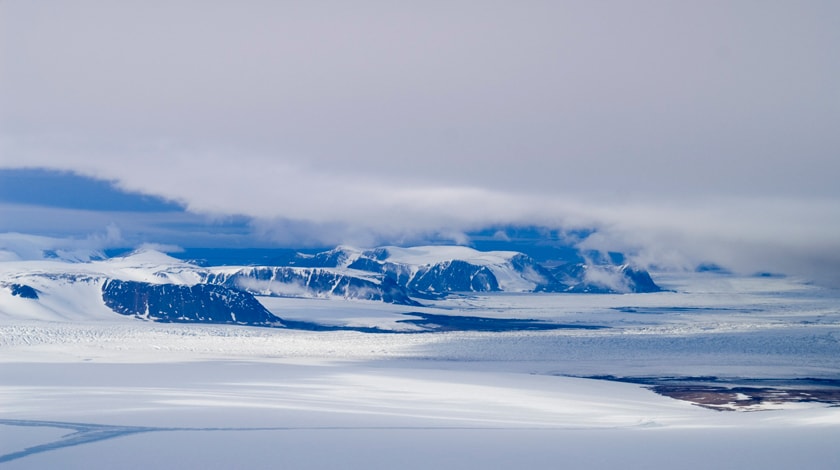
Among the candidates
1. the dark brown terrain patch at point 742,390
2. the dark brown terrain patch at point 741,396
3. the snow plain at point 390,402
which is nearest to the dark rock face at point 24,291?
the snow plain at point 390,402

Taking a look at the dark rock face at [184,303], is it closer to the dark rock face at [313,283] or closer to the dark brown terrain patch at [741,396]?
the dark rock face at [313,283]

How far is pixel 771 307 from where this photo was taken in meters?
146

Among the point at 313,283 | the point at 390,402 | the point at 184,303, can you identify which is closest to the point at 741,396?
the point at 390,402

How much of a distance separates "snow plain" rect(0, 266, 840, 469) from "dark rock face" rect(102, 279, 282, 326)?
2710 centimetres

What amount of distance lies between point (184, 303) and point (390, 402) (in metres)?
86.7

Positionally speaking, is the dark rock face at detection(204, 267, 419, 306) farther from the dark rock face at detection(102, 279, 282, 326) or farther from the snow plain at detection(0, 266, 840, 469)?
the snow plain at detection(0, 266, 840, 469)

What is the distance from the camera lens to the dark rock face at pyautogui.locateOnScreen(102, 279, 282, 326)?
107125 mm

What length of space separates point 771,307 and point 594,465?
141m

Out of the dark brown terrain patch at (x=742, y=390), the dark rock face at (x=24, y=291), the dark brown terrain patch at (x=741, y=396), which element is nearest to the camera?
the dark brown terrain patch at (x=741, y=396)

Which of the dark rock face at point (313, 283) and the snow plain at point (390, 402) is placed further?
the dark rock face at point (313, 283)

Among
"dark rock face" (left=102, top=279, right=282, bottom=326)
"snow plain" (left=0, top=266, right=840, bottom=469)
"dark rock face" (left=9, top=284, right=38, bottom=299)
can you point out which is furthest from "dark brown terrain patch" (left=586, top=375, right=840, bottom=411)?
"dark rock face" (left=9, top=284, right=38, bottom=299)

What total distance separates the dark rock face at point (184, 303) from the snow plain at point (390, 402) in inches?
1067

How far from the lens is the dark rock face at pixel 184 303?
10712 centimetres

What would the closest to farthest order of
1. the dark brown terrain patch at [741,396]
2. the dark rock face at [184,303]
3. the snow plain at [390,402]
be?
the snow plain at [390,402], the dark brown terrain patch at [741,396], the dark rock face at [184,303]
